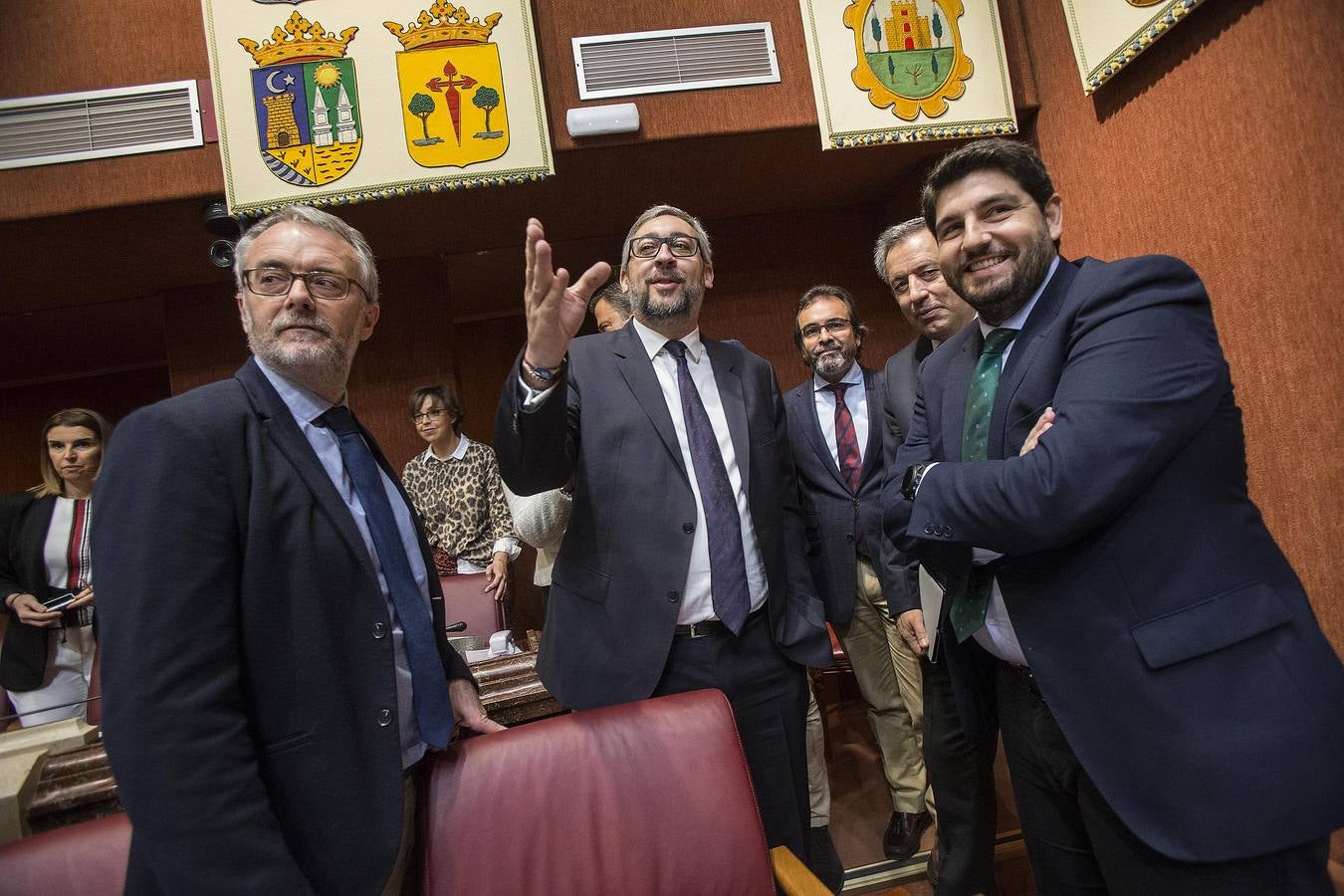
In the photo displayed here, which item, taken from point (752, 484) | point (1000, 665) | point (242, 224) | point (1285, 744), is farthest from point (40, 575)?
point (1285, 744)

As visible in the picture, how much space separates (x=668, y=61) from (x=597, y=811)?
2.92m

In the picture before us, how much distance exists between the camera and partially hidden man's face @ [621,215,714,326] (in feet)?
5.44

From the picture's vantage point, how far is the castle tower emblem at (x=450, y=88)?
2924 millimetres

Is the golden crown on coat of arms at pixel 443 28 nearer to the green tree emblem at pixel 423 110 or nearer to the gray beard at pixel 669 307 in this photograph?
the green tree emblem at pixel 423 110

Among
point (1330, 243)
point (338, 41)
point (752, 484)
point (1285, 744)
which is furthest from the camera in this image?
point (338, 41)

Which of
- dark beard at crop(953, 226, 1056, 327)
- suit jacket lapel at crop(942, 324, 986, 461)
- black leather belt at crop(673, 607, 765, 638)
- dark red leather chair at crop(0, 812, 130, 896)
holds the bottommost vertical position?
dark red leather chair at crop(0, 812, 130, 896)

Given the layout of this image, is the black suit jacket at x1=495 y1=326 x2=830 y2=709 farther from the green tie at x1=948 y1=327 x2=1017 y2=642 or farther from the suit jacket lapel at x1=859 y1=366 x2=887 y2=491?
the suit jacket lapel at x1=859 y1=366 x2=887 y2=491

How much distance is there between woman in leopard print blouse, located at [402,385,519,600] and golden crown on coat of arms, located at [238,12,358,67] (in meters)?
1.46

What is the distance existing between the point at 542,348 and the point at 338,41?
95.5 inches

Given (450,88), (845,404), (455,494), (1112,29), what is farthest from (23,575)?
(1112,29)

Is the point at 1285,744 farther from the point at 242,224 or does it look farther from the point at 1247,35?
the point at 242,224

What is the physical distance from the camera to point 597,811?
114 centimetres

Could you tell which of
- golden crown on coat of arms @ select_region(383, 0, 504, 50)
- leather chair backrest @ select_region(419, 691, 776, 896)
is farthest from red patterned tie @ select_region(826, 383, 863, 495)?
golden crown on coat of arms @ select_region(383, 0, 504, 50)

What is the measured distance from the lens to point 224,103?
9.32 feet
